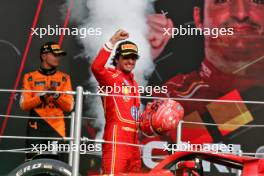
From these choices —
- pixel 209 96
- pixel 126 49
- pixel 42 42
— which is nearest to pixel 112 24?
pixel 42 42

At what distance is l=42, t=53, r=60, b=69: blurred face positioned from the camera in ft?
25.4

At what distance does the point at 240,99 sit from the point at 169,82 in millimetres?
918

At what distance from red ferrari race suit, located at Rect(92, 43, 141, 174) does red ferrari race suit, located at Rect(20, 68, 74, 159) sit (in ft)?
1.88

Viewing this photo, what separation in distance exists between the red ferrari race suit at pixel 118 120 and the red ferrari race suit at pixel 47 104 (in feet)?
1.88

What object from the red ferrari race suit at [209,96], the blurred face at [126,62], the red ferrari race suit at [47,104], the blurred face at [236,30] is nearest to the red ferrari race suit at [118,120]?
the blurred face at [126,62]

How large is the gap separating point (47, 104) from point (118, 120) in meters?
1.03

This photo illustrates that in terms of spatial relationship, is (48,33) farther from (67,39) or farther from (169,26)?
(169,26)

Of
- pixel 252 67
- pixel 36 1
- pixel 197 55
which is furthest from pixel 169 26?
pixel 36 1

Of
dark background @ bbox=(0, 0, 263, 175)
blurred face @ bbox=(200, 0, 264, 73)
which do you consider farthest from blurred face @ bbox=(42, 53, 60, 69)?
blurred face @ bbox=(200, 0, 264, 73)

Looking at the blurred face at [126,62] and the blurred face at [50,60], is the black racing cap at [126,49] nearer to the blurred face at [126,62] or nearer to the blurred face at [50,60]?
the blurred face at [126,62]

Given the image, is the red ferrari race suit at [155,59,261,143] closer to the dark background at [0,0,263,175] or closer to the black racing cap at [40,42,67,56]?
the dark background at [0,0,263,175]

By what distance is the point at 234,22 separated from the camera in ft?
28.0

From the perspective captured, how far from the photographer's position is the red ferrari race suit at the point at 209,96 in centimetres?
843

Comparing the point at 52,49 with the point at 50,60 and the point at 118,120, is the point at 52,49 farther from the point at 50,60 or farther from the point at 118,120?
the point at 118,120
